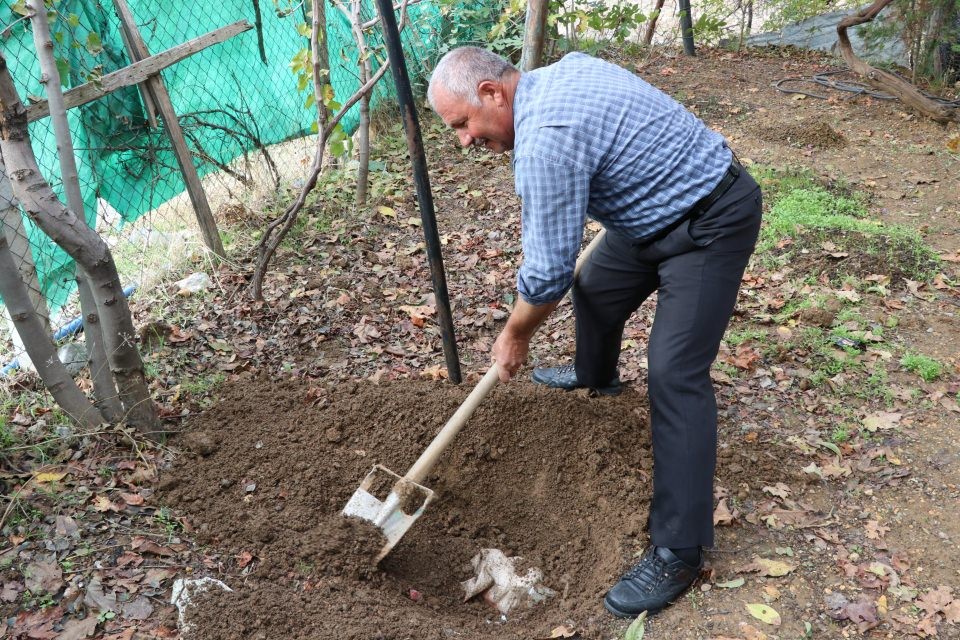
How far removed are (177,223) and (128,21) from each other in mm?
1709

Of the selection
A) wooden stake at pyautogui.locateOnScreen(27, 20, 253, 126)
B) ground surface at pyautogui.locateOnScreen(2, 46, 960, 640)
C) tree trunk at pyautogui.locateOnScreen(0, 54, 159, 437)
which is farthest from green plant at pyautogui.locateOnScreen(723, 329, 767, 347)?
wooden stake at pyautogui.locateOnScreen(27, 20, 253, 126)

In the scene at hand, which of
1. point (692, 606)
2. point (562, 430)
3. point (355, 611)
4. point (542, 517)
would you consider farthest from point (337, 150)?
point (692, 606)

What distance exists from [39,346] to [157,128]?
9.07 ft

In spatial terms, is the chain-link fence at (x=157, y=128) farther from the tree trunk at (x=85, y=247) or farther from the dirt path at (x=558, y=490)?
the dirt path at (x=558, y=490)

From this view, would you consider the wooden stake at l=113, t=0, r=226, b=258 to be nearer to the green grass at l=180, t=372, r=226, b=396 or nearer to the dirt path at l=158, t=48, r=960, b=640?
the dirt path at l=158, t=48, r=960, b=640

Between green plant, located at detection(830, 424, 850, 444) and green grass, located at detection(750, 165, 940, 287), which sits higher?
green grass, located at detection(750, 165, 940, 287)

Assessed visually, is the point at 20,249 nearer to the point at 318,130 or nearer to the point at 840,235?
the point at 318,130

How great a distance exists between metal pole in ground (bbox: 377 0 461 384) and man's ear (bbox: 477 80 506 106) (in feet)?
2.25

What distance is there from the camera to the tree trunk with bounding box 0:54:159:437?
8.81 ft

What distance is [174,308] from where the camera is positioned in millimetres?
4793

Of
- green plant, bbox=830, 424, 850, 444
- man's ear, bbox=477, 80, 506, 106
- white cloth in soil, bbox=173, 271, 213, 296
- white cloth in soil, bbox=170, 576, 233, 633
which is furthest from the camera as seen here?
white cloth in soil, bbox=173, 271, 213, 296

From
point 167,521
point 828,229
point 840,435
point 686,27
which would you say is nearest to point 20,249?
point 167,521

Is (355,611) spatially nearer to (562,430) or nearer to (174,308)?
(562,430)

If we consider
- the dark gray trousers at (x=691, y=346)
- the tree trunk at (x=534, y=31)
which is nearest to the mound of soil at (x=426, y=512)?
the dark gray trousers at (x=691, y=346)
